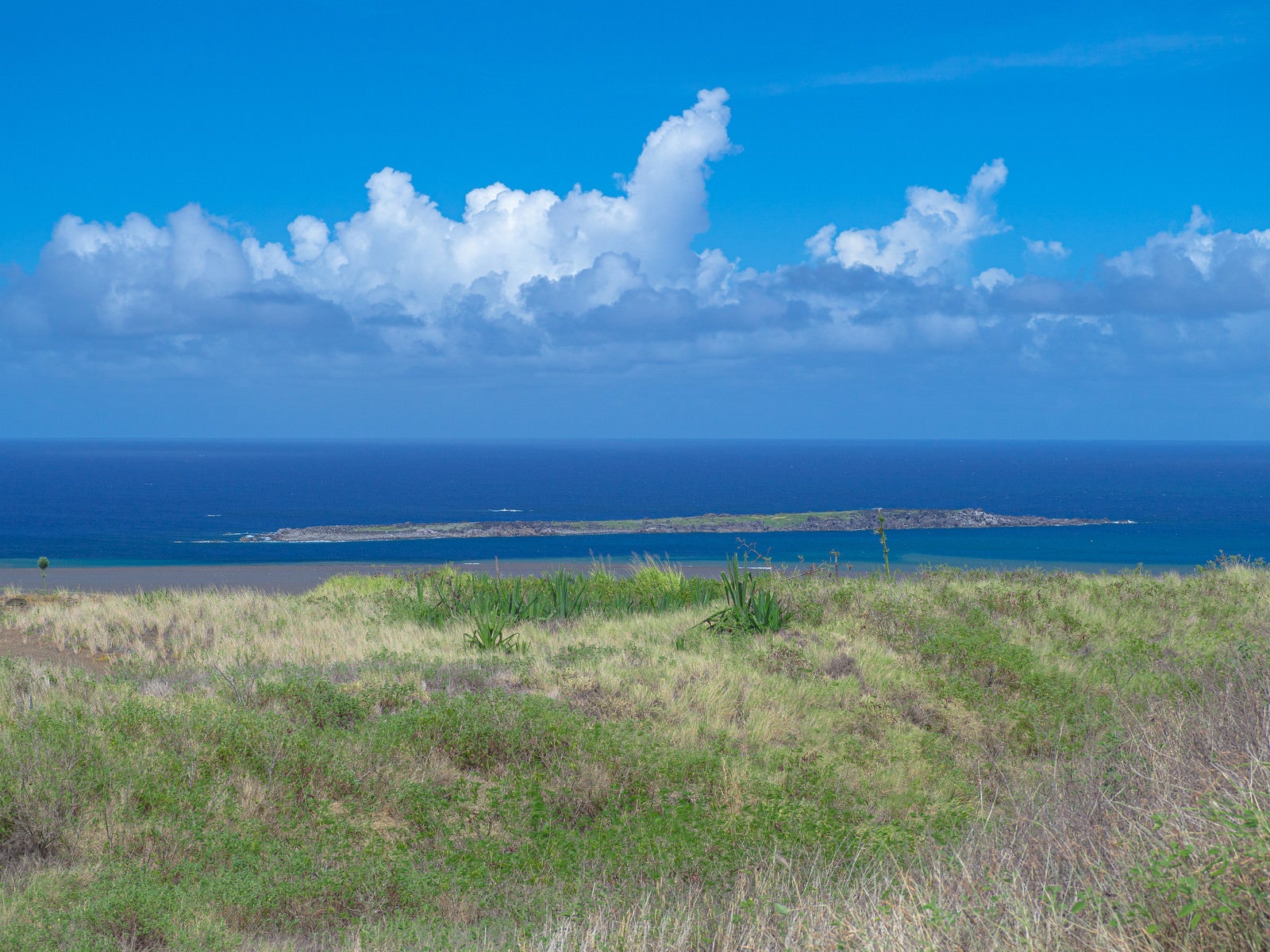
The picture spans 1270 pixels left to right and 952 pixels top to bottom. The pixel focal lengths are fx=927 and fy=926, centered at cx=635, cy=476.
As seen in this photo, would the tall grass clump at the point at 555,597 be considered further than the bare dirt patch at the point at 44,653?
Yes

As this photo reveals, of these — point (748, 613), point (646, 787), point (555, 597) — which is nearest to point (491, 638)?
point (555, 597)

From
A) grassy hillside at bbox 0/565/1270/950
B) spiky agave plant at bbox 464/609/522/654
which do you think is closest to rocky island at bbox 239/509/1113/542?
spiky agave plant at bbox 464/609/522/654

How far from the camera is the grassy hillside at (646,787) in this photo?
14.2 ft

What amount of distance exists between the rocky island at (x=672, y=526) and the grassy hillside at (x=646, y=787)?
54.3 metres

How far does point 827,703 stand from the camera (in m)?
9.88

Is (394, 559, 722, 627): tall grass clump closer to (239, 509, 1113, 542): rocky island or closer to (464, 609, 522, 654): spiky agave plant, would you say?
(464, 609, 522, 654): spiky agave plant

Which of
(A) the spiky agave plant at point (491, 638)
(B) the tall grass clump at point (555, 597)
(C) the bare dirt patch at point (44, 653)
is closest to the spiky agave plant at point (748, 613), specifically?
(B) the tall grass clump at point (555, 597)

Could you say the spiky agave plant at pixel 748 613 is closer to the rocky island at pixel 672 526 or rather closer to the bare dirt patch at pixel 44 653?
the bare dirt patch at pixel 44 653

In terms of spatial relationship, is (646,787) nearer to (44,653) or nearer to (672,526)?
(44,653)

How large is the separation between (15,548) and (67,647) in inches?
2222

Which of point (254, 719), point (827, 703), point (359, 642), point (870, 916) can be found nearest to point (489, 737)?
point (254, 719)

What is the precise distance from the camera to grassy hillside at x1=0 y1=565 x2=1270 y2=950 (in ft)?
14.2

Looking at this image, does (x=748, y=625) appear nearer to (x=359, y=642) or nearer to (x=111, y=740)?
(x=359, y=642)

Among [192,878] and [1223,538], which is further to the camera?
[1223,538]
